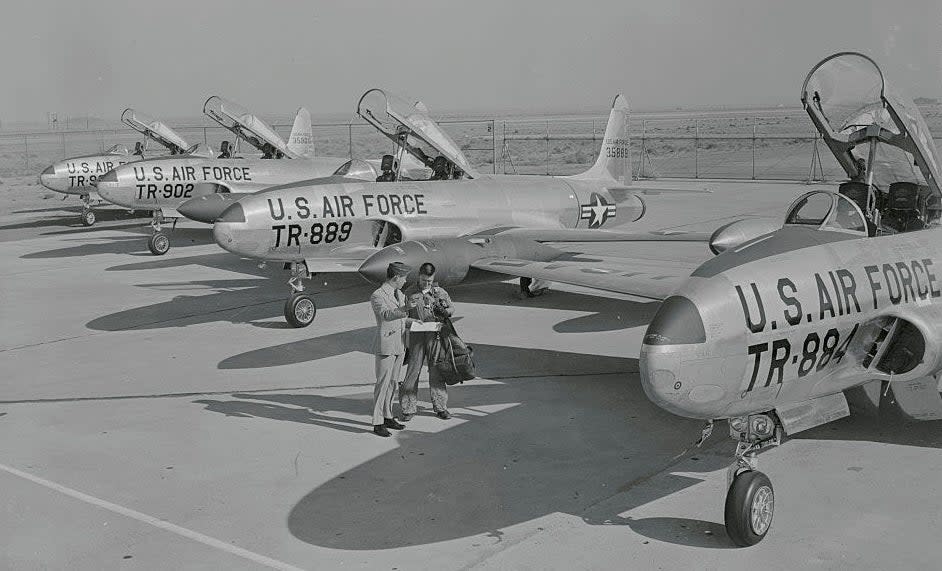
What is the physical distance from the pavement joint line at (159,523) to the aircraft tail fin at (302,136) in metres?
19.3

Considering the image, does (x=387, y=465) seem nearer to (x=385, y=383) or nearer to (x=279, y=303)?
(x=385, y=383)

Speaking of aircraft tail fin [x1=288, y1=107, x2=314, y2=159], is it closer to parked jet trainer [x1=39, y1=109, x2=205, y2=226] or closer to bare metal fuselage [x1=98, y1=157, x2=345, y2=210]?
parked jet trainer [x1=39, y1=109, x2=205, y2=226]

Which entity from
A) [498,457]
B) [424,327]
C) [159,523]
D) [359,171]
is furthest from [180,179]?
[159,523]

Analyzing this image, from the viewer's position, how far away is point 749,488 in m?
6.72

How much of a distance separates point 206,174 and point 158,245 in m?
2.28

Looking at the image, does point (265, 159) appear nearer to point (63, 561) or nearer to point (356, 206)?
point (356, 206)

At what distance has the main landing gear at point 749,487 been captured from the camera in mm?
6707

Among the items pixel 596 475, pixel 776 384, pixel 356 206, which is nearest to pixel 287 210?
pixel 356 206

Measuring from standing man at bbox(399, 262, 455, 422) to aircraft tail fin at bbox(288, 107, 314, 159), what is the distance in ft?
59.6

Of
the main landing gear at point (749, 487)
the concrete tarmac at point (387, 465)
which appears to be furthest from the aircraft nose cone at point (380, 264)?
the main landing gear at point (749, 487)

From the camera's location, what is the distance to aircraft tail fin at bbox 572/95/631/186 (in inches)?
772

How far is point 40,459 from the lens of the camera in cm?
884

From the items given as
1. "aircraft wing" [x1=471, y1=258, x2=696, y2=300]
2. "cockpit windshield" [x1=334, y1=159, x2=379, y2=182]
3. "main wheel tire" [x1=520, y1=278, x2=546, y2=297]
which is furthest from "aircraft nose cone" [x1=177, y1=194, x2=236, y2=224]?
"aircraft wing" [x1=471, y1=258, x2=696, y2=300]

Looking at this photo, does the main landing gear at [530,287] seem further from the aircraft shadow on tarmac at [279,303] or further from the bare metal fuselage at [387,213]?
the bare metal fuselage at [387,213]
